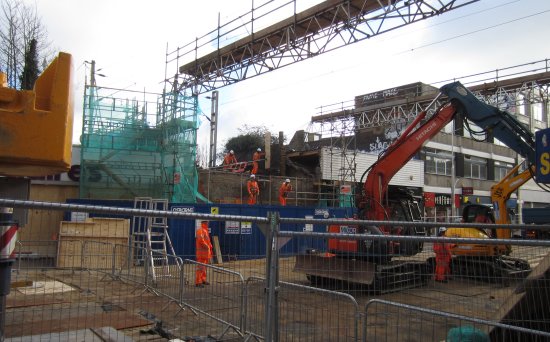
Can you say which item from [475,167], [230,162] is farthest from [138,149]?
[475,167]

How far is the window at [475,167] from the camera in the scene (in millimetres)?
44406

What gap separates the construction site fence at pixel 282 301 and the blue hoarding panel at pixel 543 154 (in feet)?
4.07

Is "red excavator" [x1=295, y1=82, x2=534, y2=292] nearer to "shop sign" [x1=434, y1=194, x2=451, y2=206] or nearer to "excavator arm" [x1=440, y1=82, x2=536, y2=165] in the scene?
"excavator arm" [x1=440, y1=82, x2=536, y2=165]

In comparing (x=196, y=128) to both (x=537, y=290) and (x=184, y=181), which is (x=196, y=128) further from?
(x=537, y=290)

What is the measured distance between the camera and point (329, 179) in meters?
30.2

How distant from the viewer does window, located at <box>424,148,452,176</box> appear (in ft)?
132

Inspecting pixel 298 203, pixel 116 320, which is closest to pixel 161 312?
pixel 116 320

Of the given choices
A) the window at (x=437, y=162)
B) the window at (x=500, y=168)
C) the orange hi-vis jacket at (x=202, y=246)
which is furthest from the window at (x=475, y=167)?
the orange hi-vis jacket at (x=202, y=246)

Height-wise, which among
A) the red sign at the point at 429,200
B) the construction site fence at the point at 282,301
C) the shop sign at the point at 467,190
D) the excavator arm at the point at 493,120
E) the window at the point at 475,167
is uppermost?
the window at the point at 475,167

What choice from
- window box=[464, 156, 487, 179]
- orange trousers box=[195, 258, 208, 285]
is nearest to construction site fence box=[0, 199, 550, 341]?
orange trousers box=[195, 258, 208, 285]

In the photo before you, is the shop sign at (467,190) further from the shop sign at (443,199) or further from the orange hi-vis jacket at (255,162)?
the orange hi-vis jacket at (255,162)

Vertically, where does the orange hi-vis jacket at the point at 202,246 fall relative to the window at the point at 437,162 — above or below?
below

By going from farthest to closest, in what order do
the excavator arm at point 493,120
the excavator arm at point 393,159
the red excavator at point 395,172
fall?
the excavator arm at point 493,120 < the excavator arm at point 393,159 < the red excavator at point 395,172

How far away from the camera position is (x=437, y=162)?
1623 inches
